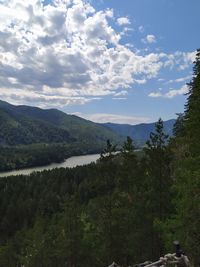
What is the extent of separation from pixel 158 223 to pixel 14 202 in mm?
136739

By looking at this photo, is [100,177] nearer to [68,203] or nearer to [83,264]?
[68,203]

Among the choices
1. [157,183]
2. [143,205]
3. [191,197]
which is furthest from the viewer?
[143,205]

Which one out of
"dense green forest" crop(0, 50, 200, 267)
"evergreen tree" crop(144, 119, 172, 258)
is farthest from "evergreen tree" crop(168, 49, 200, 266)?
"evergreen tree" crop(144, 119, 172, 258)

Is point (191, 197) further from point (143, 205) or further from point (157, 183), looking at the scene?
point (143, 205)

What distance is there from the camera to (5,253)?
80.2m

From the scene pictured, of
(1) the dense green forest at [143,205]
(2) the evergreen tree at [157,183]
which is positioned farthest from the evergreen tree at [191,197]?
(2) the evergreen tree at [157,183]

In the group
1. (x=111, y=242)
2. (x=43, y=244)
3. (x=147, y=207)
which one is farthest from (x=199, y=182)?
(x=43, y=244)

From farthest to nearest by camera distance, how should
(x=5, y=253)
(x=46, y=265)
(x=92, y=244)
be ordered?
(x=5, y=253), (x=46, y=265), (x=92, y=244)

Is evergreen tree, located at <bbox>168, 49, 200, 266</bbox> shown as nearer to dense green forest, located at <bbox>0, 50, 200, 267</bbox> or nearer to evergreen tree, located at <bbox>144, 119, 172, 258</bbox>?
dense green forest, located at <bbox>0, 50, 200, 267</bbox>

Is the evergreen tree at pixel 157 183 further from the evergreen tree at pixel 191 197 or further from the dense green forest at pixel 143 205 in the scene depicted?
the evergreen tree at pixel 191 197

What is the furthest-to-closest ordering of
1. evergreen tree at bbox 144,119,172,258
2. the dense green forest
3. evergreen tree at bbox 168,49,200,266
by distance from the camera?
evergreen tree at bbox 144,119,172,258 < the dense green forest < evergreen tree at bbox 168,49,200,266

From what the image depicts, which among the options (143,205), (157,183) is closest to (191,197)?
(157,183)

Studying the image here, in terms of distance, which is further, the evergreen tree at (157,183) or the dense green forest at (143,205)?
the evergreen tree at (157,183)

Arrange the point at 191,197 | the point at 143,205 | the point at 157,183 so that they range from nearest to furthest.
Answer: the point at 191,197
the point at 157,183
the point at 143,205
